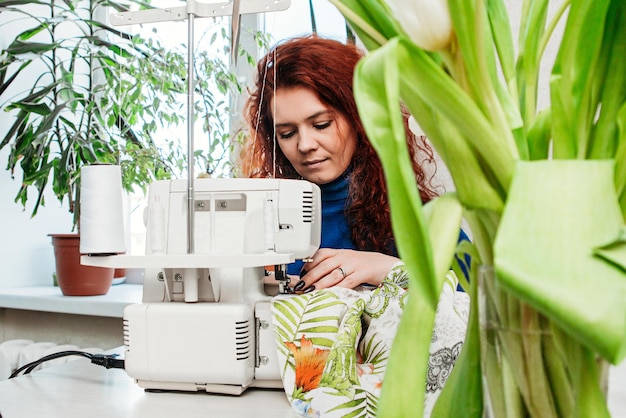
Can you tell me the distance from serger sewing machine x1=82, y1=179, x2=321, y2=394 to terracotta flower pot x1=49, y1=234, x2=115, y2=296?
3.00 feet

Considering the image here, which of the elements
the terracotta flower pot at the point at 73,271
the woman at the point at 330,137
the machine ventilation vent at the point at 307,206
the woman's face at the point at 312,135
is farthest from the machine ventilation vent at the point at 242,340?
the terracotta flower pot at the point at 73,271

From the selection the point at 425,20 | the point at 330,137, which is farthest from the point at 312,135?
the point at 425,20

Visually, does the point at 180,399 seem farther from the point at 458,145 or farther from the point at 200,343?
the point at 458,145

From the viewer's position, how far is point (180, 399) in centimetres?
83

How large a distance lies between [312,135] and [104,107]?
782mm

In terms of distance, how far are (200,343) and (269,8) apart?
1.86 feet

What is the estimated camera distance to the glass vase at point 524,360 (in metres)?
0.25

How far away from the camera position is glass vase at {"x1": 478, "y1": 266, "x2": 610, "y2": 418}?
25 cm

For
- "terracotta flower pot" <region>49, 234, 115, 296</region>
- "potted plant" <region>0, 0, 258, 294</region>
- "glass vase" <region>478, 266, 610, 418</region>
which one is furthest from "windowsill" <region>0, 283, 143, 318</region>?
"glass vase" <region>478, 266, 610, 418</region>

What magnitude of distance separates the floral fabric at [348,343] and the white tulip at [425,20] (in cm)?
47

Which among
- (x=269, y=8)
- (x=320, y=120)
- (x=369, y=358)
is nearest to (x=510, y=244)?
(x=369, y=358)

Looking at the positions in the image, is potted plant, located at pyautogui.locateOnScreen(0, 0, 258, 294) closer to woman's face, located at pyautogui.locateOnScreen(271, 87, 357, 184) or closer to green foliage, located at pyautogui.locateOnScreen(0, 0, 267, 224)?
green foliage, located at pyautogui.locateOnScreen(0, 0, 267, 224)

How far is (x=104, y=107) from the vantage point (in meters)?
1.86

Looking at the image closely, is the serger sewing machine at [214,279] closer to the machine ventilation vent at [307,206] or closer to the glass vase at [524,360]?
the machine ventilation vent at [307,206]
